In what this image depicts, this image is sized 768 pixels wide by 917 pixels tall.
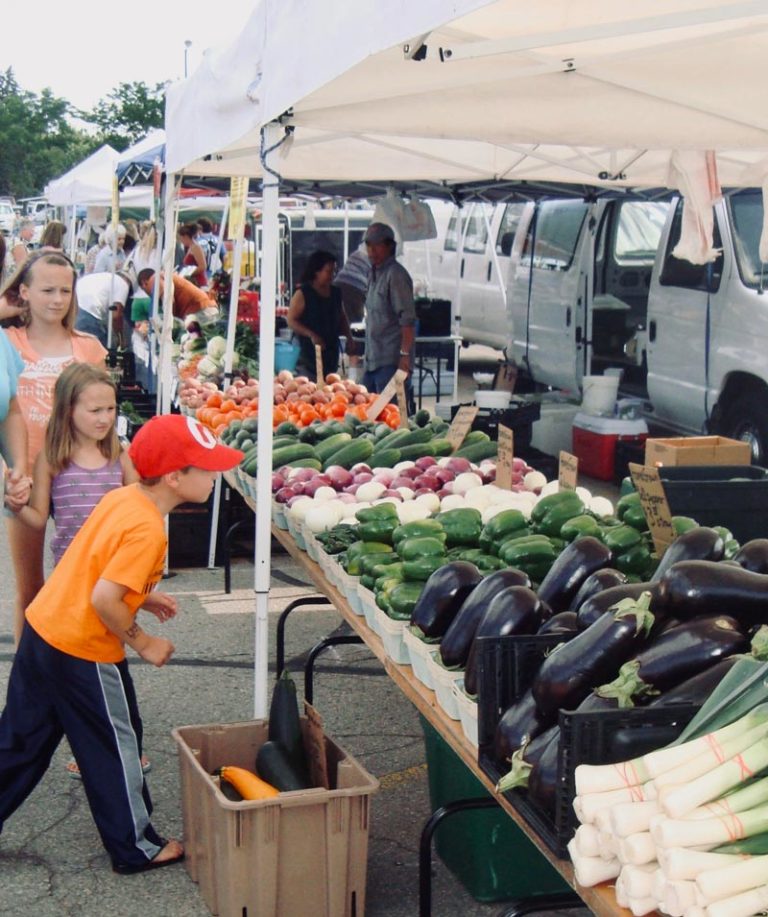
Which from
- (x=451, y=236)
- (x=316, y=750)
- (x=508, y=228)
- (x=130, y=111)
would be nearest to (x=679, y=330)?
(x=508, y=228)

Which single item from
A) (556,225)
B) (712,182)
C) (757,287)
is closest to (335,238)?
(556,225)

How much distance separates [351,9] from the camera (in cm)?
278

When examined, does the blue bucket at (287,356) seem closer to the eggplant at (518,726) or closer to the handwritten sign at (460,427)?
the handwritten sign at (460,427)

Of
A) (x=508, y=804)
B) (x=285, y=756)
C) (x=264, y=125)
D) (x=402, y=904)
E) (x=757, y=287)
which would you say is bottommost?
(x=402, y=904)

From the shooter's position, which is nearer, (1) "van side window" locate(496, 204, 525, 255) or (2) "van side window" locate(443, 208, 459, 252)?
(1) "van side window" locate(496, 204, 525, 255)

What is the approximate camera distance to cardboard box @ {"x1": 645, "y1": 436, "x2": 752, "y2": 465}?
16.9 feet

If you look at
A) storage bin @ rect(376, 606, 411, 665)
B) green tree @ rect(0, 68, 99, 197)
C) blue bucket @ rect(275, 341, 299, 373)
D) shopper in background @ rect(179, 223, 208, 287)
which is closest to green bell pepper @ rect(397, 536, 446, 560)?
storage bin @ rect(376, 606, 411, 665)

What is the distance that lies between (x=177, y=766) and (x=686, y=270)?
19.5 ft

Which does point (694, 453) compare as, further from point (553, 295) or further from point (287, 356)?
point (553, 295)

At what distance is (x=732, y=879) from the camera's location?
1.78 m

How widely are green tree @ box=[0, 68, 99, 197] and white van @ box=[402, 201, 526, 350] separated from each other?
195 feet

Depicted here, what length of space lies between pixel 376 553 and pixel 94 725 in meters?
1.04

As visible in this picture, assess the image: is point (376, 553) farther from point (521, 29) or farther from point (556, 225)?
point (556, 225)

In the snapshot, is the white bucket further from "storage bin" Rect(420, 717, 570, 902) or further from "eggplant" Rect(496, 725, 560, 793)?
"eggplant" Rect(496, 725, 560, 793)
